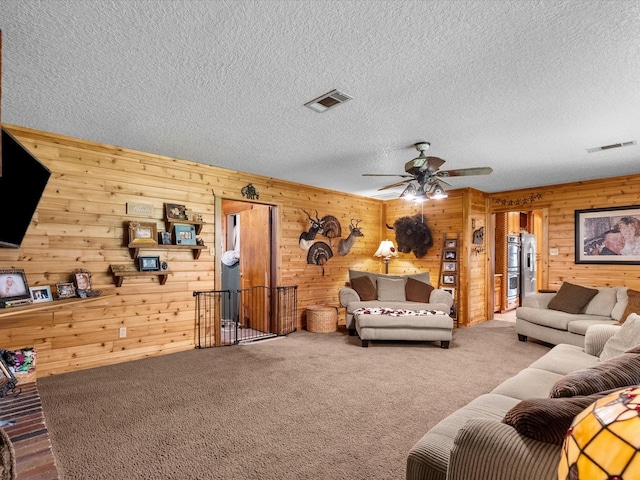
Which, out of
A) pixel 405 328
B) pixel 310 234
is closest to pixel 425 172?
pixel 405 328

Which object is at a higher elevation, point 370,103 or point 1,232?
point 370,103

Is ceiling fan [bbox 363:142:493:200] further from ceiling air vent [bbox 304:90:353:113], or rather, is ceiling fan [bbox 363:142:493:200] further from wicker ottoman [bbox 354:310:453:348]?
wicker ottoman [bbox 354:310:453:348]

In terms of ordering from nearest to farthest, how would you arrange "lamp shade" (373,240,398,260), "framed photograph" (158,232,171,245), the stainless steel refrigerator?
"framed photograph" (158,232,171,245), "lamp shade" (373,240,398,260), the stainless steel refrigerator

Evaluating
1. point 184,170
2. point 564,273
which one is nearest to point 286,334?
point 184,170

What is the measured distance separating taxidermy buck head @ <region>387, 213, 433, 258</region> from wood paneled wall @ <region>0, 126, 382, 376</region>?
3.13 meters

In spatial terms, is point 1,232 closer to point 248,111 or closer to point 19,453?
point 19,453

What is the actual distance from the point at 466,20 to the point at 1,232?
3.14m

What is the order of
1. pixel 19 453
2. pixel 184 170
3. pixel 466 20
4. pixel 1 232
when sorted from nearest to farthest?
pixel 19 453 < pixel 466 20 < pixel 1 232 < pixel 184 170

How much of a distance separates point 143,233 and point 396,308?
3572mm

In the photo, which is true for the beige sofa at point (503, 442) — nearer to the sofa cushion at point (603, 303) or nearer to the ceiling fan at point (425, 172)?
Answer: the ceiling fan at point (425, 172)

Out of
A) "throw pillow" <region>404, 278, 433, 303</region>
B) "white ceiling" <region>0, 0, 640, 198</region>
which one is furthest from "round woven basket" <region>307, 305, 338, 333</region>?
"white ceiling" <region>0, 0, 640, 198</region>

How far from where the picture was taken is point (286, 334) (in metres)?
5.50

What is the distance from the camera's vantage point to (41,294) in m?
3.34

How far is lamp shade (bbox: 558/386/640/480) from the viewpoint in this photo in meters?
0.45
